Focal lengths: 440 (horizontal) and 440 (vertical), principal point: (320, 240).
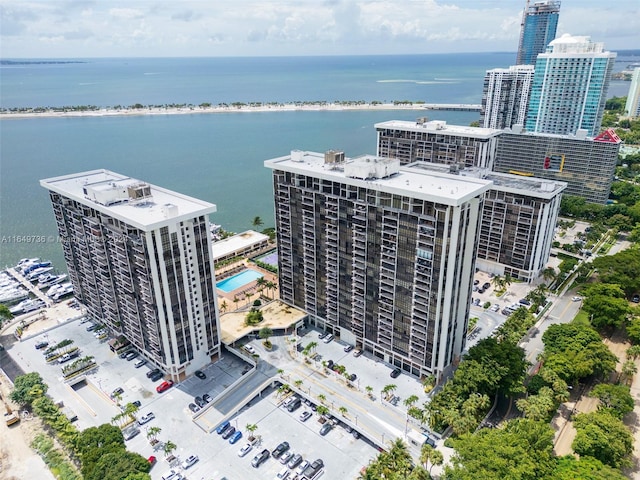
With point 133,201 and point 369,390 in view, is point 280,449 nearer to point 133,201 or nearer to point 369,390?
point 369,390

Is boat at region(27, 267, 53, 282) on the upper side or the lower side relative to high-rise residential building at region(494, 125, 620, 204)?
lower

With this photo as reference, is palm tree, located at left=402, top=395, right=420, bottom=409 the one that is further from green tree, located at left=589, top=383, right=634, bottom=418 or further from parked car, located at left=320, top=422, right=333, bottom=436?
green tree, located at left=589, top=383, right=634, bottom=418

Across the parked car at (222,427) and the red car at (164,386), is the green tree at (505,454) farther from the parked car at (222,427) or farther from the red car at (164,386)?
the red car at (164,386)

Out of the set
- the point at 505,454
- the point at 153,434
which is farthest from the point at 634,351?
the point at 153,434

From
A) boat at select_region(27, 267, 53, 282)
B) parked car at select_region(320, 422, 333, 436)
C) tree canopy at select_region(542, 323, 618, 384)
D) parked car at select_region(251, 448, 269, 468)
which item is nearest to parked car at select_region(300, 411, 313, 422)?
parked car at select_region(320, 422, 333, 436)

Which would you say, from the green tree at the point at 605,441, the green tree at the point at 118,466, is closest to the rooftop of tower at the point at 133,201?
the green tree at the point at 118,466

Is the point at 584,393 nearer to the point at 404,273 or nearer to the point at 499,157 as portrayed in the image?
the point at 404,273

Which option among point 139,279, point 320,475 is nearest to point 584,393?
point 320,475
